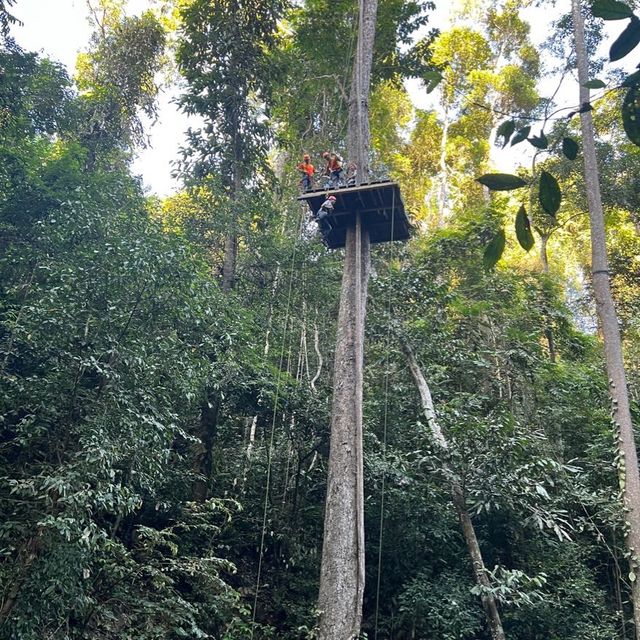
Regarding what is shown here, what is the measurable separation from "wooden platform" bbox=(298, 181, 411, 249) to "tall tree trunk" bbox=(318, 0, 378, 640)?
0.17 metres

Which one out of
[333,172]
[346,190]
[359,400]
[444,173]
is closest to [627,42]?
[359,400]

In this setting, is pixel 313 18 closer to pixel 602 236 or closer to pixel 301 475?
pixel 602 236

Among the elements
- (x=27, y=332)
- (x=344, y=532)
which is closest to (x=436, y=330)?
(x=344, y=532)

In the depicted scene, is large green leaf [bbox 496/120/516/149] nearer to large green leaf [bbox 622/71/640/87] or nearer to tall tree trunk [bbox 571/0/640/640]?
large green leaf [bbox 622/71/640/87]

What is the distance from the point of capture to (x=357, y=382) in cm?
561

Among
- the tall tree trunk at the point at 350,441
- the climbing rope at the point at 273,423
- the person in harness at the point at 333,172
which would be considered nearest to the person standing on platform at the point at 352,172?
the tall tree trunk at the point at 350,441

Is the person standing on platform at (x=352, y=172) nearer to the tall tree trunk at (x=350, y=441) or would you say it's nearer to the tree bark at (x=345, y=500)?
the tall tree trunk at (x=350, y=441)

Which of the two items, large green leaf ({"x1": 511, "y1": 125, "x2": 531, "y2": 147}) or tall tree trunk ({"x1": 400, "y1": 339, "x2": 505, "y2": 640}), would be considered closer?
large green leaf ({"x1": 511, "y1": 125, "x2": 531, "y2": 147})

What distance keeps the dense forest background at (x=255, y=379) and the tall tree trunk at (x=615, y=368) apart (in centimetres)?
17

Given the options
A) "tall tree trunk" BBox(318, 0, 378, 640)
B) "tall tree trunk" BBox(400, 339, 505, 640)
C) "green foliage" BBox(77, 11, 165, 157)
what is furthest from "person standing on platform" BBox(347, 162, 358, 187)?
"green foliage" BBox(77, 11, 165, 157)

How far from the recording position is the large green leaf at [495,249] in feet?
3.68

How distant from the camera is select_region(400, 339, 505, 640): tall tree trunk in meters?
5.16

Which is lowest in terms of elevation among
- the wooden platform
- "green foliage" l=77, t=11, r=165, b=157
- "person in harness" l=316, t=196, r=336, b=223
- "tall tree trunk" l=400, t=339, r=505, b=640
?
"tall tree trunk" l=400, t=339, r=505, b=640

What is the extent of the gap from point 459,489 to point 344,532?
1.55 metres
